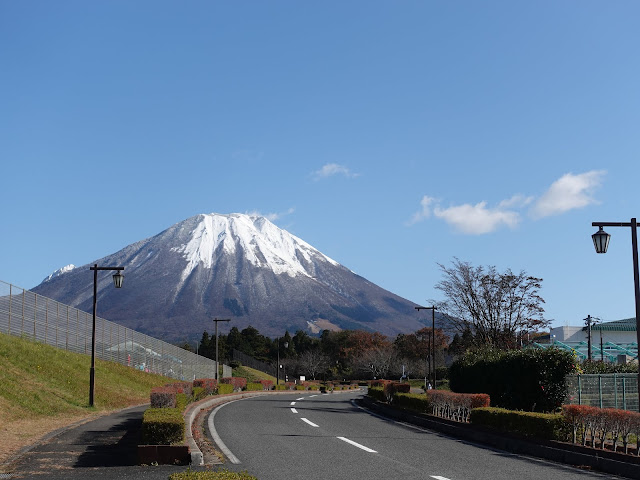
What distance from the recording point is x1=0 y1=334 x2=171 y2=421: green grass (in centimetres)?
2372

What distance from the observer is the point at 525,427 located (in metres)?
17.0

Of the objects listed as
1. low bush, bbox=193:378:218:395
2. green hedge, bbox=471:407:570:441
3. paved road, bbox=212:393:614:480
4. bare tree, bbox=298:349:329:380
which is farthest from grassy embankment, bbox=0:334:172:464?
bare tree, bbox=298:349:329:380

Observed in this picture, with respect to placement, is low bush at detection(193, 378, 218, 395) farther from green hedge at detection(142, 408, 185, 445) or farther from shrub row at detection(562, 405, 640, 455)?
shrub row at detection(562, 405, 640, 455)

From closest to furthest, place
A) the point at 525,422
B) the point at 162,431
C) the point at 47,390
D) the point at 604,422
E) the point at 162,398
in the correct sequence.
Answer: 1. the point at 162,431
2. the point at 604,422
3. the point at 525,422
4. the point at 162,398
5. the point at 47,390

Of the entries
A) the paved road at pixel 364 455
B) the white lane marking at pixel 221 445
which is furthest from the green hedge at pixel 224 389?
the paved road at pixel 364 455

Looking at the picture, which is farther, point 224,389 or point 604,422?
point 224,389

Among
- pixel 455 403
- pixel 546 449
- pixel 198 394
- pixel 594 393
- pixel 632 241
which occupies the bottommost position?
pixel 198 394

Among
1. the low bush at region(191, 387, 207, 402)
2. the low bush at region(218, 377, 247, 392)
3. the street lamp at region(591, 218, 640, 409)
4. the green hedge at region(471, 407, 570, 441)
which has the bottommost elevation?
the low bush at region(218, 377, 247, 392)

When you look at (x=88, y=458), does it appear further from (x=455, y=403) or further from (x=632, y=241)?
(x=632, y=241)

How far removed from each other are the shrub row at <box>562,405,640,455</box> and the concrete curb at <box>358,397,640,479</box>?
1.58 feet

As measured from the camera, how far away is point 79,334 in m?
43.2

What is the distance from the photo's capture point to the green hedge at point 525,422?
15938 millimetres

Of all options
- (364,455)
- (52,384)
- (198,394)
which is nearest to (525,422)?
(364,455)

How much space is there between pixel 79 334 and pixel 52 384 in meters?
15.0
